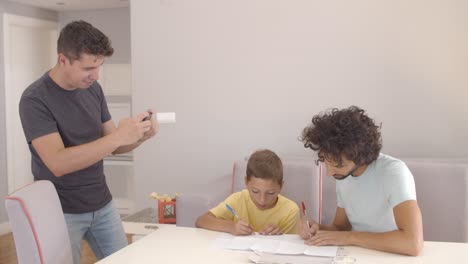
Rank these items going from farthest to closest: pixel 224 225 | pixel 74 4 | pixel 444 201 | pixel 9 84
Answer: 1. pixel 74 4
2. pixel 9 84
3. pixel 444 201
4. pixel 224 225

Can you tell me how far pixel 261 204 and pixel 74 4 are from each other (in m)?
3.84

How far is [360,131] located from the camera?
6.26 ft

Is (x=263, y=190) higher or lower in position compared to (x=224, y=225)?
higher

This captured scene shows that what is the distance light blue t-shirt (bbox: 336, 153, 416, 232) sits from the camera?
1883 millimetres

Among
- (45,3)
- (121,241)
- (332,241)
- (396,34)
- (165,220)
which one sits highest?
(45,3)

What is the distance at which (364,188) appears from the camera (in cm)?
202

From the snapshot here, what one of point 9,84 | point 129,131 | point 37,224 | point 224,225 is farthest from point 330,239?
point 9,84

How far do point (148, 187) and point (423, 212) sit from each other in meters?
2.08

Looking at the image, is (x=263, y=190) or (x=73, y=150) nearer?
(x=73, y=150)

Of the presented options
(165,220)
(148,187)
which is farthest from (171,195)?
(165,220)

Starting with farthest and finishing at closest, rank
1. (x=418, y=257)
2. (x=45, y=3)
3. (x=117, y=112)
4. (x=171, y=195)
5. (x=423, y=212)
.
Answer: (x=117, y=112)
(x=45, y=3)
(x=171, y=195)
(x=423, y=212)
(x=418, y=257)

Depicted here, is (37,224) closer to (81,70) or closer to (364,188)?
(81,70)

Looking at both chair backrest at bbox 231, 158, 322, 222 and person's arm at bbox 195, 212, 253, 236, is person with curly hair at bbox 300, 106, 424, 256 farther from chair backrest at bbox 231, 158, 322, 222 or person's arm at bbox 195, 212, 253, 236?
chair backrest at bbox 231, 158, 322, 222

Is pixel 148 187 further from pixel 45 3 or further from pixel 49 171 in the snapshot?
pixel 45 3
